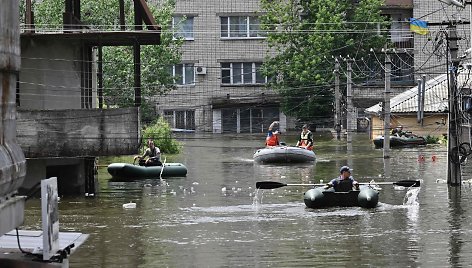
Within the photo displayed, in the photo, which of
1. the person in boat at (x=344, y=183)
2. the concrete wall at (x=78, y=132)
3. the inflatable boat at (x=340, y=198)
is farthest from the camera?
the concrete wall at (x=78, y=132)

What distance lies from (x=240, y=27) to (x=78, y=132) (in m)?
42.1

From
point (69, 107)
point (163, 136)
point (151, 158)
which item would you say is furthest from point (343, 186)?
point (163, 136)

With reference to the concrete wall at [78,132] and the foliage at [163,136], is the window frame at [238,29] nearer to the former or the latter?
the foliage at [163,136]

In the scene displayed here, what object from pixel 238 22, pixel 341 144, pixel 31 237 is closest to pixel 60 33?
pixel 31 237

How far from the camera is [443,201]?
3125 cm

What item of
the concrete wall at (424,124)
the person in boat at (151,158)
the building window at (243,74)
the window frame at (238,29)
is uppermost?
the window frame at (238,29)

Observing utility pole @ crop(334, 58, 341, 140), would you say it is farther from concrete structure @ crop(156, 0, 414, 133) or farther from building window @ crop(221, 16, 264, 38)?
building window @ crop(221, 16, 264, 38)

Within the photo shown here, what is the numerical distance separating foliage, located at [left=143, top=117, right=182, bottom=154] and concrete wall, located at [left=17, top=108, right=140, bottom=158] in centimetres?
2076

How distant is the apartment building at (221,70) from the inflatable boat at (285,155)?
2231 centimetres

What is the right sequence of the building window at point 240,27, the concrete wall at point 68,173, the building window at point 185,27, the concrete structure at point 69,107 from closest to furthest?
the concrete structure at point 69,107 → the concrete wall at point 68,173 → the building window at point 185,27 → the building window at point 240,27

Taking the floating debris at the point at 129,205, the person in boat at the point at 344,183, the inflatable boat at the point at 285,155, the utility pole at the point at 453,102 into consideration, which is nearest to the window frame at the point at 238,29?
the inflatable boat at the point at 285,155

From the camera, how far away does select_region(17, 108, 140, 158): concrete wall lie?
30172 mm

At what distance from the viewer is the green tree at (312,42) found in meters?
65.2

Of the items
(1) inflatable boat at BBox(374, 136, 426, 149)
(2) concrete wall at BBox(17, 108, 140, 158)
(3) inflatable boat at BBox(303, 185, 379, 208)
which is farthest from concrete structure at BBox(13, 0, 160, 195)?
(1) inflatable boat at BBox(374, 136, 426, 149)
